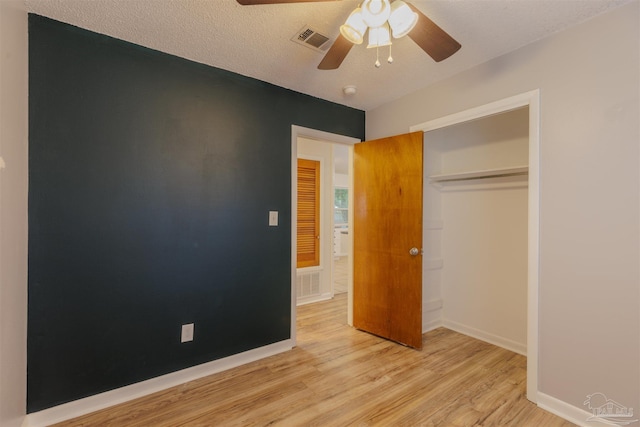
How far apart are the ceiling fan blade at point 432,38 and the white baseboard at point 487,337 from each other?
264 cm

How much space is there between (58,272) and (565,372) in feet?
10.7

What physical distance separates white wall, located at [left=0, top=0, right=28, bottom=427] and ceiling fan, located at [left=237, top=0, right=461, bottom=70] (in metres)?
1.27

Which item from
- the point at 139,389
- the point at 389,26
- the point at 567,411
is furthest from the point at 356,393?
the point at 389,26

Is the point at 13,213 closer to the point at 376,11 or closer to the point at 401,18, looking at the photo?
the point at 376,11

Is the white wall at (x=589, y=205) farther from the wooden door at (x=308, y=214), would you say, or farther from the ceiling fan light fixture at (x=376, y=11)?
the wooden door at (x=308, y=214)

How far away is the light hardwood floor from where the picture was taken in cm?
185

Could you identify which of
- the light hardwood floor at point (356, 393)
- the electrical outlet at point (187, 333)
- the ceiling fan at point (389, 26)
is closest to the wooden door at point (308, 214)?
the light hardwood floor at point (356, 393)

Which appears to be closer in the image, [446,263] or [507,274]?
[507,274]

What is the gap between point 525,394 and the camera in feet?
6.88

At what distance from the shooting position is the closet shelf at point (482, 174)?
8.57 ft

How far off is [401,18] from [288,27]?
30.3 inches

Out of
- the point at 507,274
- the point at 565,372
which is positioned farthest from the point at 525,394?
the point at 507,274

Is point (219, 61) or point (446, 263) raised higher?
point (219, 61)

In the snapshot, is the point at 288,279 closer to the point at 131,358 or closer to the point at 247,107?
the point at 131,358
